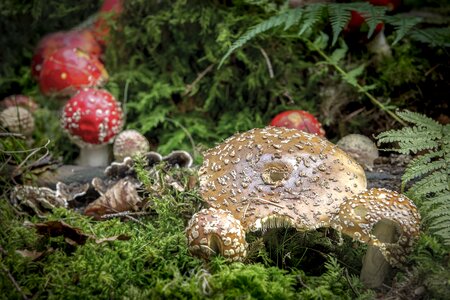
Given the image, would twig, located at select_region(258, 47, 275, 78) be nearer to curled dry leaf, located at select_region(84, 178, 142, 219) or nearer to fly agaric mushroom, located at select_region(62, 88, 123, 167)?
fly agaric mushroom, located at select_region(62, 88, 123, 167)

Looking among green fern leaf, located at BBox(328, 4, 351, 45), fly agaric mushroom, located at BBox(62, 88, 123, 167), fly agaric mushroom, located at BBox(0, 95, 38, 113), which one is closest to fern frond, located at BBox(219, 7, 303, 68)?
green fern leaf, located at BBox(328, 4, 351, 45)

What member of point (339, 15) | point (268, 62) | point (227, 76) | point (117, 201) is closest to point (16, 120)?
point (117, 201)

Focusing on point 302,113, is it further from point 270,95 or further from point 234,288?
point 234,288

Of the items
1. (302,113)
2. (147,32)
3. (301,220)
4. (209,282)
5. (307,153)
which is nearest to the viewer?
(209,282)

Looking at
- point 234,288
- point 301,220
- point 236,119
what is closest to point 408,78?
point 236,119

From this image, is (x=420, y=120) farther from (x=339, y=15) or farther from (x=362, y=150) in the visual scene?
(x=339, y=15)

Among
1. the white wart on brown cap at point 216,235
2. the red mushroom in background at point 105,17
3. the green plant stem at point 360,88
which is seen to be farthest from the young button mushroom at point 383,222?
the red mushroom in background at point 105,17
